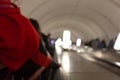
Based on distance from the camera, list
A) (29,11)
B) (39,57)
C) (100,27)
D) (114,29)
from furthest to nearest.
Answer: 1. (100,27)
2. (114,29)
3. (29,11)
4. (39,57)

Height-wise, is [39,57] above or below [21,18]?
below

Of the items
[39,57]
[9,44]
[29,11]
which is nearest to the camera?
[9,44]

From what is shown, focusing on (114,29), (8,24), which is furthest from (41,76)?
(114,29)

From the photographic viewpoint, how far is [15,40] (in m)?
1.71

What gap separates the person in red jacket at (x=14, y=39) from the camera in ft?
5.58

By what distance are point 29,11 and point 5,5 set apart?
18.2 metres

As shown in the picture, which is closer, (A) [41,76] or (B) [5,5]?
(B) [5,5]

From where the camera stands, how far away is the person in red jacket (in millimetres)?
1700

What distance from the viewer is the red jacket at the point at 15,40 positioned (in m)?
1.70

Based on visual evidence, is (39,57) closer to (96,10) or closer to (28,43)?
(28,43)

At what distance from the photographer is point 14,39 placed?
5.61 ft

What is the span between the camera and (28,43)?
1757mm

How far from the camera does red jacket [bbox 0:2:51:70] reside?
1.70m

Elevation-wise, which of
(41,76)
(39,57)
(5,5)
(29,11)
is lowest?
(41,76)
